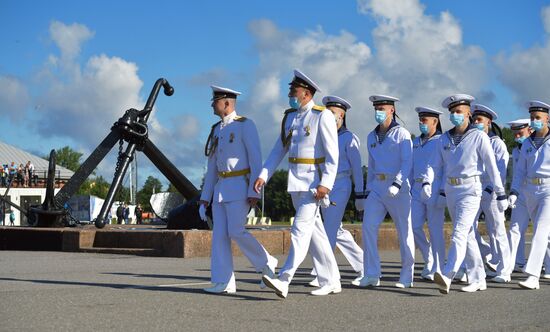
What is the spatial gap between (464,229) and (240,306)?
2840 mm

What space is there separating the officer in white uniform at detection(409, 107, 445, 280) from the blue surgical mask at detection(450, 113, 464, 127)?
0.40 meters

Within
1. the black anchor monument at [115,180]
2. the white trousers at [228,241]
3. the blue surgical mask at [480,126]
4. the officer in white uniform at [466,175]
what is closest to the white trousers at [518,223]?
the blue surgical mask at [480,126]

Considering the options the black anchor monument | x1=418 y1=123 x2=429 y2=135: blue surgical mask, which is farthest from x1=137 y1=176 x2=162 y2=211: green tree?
x1=418 y1=123 x2=429 y2=135: blue surgical mask

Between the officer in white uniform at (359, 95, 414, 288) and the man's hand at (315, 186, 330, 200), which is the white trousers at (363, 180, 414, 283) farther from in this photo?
the man's hand at (315, 186, 330, 200)

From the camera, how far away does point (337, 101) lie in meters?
11.3

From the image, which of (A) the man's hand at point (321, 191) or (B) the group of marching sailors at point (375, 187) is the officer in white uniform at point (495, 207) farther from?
(A) the man's hand at point (321, 191)

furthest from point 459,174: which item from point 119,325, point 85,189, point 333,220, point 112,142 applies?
point 85,189

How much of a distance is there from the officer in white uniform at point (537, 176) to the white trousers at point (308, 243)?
2.53 meters

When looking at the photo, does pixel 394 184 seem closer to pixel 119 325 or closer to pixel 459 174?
pixel 459 174

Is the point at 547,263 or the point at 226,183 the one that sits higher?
the point at 226,183

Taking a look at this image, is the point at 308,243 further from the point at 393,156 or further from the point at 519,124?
the point at 519,124

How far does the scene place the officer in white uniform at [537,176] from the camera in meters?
10.4

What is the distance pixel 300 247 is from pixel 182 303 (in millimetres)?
1315

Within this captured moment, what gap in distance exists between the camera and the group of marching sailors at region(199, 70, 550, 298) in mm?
9023
